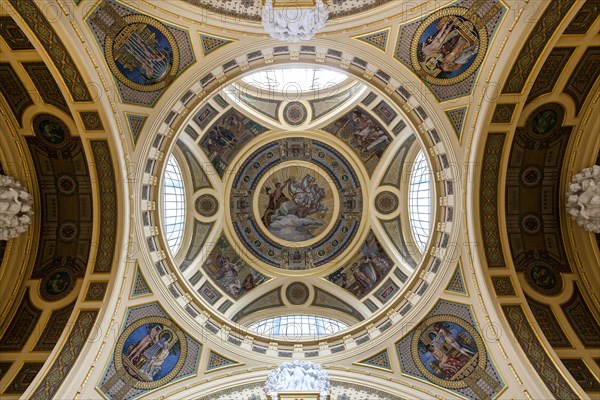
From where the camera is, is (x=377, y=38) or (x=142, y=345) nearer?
(x=377, y=38)

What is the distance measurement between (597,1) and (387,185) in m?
13.0

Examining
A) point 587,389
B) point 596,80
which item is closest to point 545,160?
point 596,80

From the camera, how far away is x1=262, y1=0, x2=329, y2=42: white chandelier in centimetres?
1380

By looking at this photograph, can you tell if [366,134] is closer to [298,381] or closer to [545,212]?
[545,212]

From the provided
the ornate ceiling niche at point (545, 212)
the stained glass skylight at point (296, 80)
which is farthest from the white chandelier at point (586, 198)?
the stained glass skylight at point (296, 80)

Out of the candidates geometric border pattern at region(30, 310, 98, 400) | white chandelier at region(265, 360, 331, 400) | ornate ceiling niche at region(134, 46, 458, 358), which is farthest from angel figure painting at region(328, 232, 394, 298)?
geometric border pattern at region(30, 310, 98, 400)

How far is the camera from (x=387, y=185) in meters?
24.5

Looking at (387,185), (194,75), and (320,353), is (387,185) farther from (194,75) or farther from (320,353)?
(194,75)

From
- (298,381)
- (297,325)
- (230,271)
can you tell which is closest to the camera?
(298,381)

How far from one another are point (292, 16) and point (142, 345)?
11654 mm

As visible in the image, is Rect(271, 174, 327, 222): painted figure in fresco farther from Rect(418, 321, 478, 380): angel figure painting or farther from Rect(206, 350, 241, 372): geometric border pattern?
Rect(418, 321, 478, 380): angel figure painting

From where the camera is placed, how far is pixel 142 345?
1616 cm

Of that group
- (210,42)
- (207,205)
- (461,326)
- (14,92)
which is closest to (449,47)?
(210,42)

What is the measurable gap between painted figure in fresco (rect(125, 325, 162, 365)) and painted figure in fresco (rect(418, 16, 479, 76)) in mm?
12703
